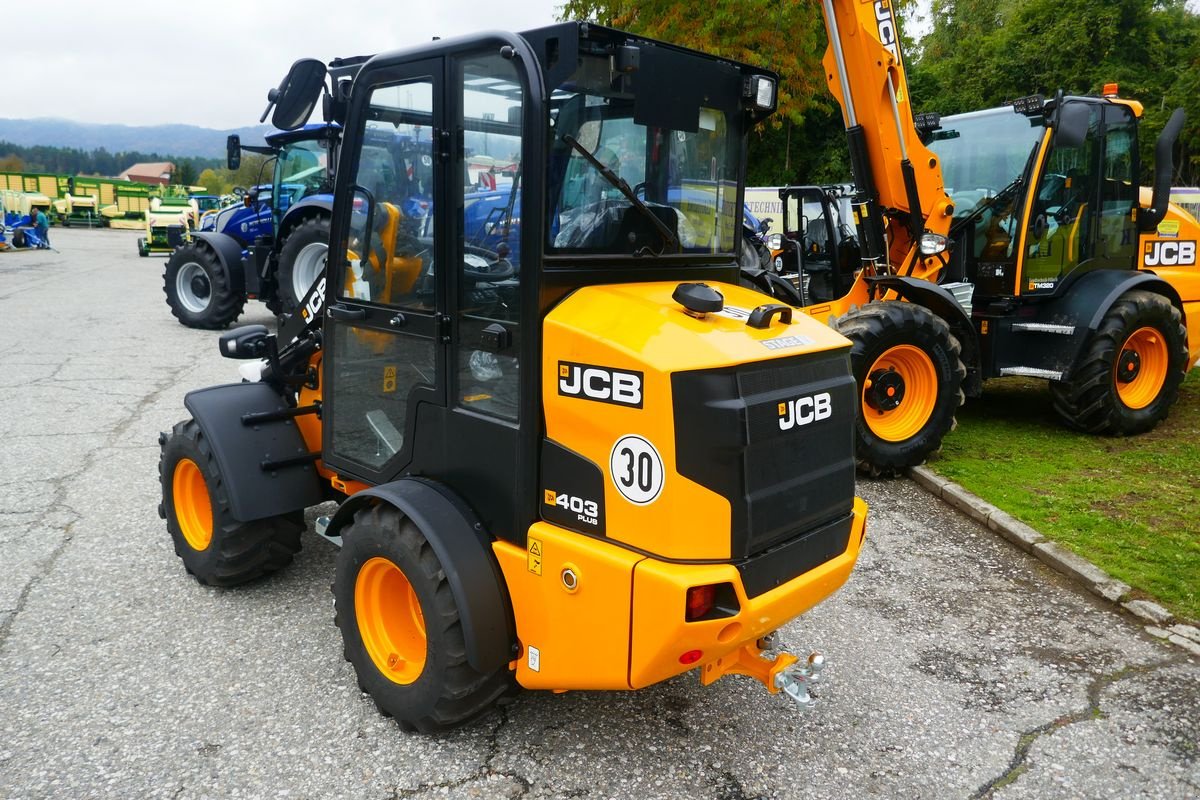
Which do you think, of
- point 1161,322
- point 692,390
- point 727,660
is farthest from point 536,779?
point 1161,322

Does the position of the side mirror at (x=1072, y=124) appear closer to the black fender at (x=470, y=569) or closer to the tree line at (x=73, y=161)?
the black fender at (x=470, y=569)

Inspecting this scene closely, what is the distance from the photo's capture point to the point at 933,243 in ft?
22.0

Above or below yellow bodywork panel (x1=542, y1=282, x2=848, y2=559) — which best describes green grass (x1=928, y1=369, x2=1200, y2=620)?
below

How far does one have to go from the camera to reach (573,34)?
2570 mm

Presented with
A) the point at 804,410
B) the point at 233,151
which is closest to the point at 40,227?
the point at 233,151

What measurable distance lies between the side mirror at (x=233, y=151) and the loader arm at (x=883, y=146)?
7.28 metres

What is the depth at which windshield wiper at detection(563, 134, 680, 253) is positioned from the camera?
9.16 ft

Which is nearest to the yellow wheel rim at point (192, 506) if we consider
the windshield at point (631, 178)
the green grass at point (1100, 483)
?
the windshield at point (631, 178)

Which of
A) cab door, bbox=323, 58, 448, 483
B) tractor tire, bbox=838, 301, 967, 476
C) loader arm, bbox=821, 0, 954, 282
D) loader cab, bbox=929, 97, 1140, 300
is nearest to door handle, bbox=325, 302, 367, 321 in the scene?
cab door, bbox=323, 58, 448, 483

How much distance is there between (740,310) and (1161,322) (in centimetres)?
572

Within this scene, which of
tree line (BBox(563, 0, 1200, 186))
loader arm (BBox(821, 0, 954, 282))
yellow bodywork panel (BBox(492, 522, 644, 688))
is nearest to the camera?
yellow bodywork panel (BBox(492, 522, 644, 688))

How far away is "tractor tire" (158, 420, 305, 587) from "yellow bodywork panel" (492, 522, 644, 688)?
1.65 metres

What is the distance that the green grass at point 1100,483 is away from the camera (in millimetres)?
4648

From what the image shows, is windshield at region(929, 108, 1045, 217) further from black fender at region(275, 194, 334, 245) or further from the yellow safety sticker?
black fender at region(275, 194, 334, 245)
